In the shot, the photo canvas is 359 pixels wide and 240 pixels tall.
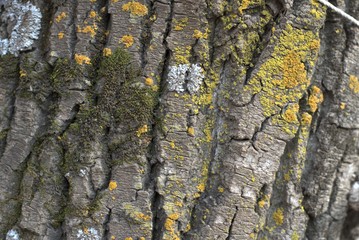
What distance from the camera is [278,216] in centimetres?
149

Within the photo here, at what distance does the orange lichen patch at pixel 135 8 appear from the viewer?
135 centimetres

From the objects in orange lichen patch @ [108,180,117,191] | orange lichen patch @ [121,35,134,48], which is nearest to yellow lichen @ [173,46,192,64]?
orange lichen patch @ [121,35,134,48]

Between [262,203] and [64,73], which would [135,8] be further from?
[262,203]

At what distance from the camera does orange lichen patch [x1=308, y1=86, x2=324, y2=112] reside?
1463mm

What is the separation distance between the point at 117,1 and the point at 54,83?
0.33 m

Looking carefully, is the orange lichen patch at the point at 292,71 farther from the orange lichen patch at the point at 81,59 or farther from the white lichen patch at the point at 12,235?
the white lichen patch at the point at 12,235

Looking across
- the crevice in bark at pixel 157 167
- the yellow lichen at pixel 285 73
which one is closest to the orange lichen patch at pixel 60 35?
the crevice in bark at pixel 157 167

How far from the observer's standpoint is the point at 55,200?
1362 mm

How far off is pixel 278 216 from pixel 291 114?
0.37 metres

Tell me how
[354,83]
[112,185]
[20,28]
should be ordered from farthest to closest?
[354,83]
[20,28]
[112,185]

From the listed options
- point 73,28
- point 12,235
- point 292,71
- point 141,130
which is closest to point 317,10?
point 292,71

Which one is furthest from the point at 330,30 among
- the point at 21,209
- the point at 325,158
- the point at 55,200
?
the point at 21,209

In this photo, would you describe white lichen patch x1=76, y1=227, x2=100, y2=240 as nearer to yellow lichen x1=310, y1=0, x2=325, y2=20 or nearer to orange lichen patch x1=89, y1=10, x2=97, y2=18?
orange lichen patch x1=89, y1=10, x2=97, y2=18

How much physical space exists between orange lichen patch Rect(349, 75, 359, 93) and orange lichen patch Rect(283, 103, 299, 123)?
0.27 m
